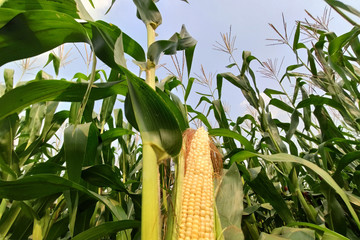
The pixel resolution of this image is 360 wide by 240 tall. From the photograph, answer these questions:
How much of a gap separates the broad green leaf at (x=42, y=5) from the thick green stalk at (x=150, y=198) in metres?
0.76

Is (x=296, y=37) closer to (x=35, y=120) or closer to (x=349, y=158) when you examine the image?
(x=349, y=158)

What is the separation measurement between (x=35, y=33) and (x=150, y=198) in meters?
0.73

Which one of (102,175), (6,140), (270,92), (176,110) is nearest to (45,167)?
(6,140)

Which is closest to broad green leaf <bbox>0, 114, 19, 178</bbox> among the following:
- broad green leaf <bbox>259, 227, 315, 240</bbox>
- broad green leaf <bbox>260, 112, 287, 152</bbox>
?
broad green leaf <bbox>259, 227, 315, 240</bbox>

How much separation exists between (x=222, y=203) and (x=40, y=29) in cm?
109

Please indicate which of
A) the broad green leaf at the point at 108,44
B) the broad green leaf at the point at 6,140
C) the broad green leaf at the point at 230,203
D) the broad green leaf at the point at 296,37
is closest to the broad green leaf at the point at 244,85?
the broad green leaf at the point at 296,37

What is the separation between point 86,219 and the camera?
1.55 metres

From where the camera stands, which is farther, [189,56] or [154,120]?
[189,56]

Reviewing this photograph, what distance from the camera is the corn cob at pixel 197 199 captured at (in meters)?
1.03

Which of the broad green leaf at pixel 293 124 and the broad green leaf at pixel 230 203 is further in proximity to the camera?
the broad green leaf at pixel 293 124

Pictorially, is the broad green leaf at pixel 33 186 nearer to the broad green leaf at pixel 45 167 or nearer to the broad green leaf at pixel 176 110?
the broad green leaf at pixel 45 167

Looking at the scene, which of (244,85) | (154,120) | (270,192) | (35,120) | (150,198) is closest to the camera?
(150,198)

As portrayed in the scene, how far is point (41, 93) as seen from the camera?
107 cm

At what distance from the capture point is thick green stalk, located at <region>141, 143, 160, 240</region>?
0.84m
